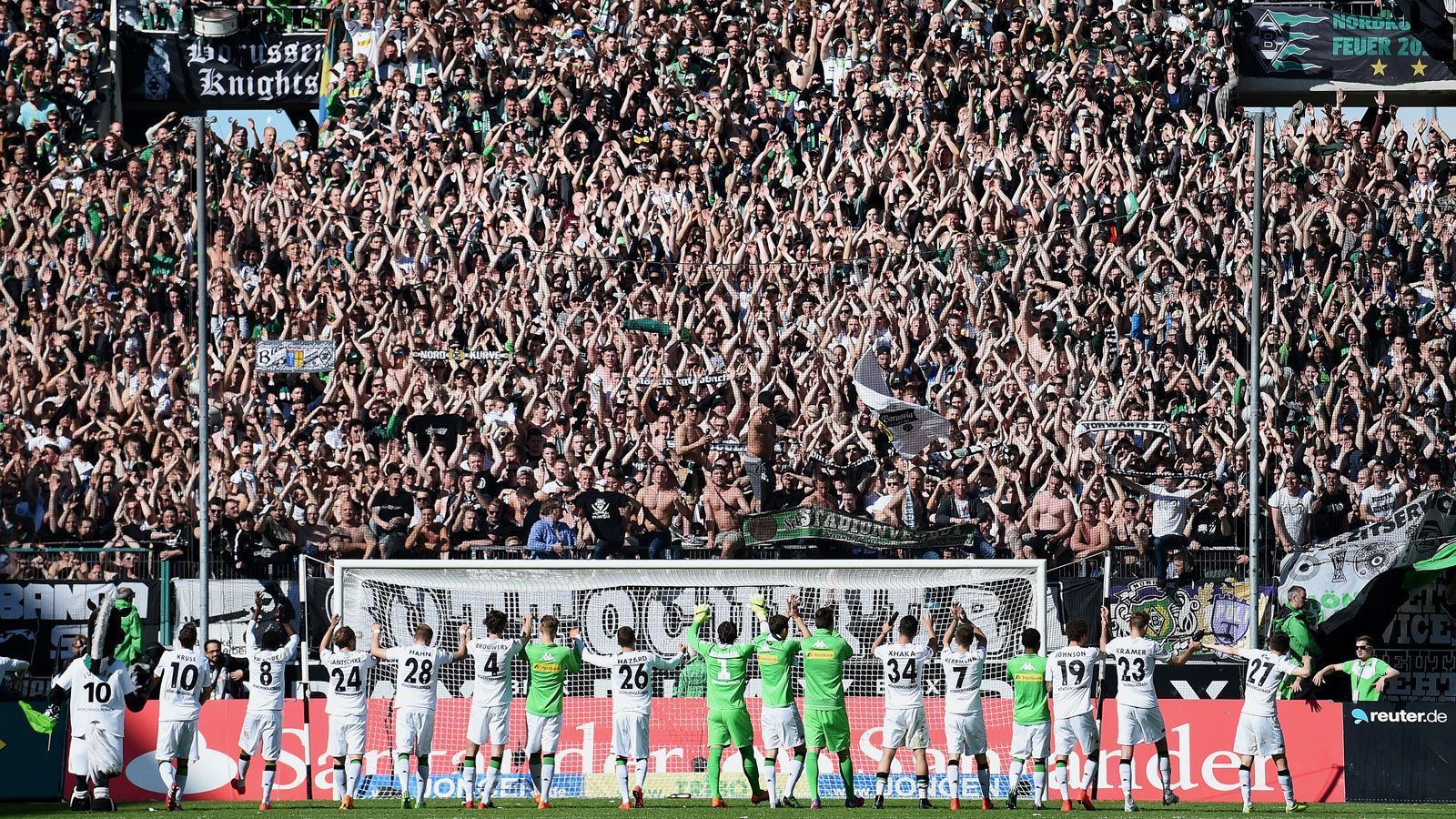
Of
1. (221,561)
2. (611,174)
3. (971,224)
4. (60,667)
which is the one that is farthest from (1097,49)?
(60,667)

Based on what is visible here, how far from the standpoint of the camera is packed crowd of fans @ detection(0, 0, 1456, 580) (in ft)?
63.5

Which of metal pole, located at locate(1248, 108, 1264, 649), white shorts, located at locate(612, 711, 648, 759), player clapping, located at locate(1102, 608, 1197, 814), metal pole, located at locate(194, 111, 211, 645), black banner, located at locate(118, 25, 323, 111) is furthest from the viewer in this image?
black banner, located at locate(118, 25, 323, 111)

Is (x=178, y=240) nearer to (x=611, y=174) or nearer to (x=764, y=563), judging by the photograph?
(x=611, y=174)

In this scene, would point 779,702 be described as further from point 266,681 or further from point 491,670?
point 266,681

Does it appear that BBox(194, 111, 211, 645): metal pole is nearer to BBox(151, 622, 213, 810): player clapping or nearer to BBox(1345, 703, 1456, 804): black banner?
BBox(151, 622, 213, 810): player clapping

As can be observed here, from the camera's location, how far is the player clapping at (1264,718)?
1487 cm

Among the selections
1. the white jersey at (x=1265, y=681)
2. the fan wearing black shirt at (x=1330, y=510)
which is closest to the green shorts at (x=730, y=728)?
the white jersey at (x=1265, y=681)

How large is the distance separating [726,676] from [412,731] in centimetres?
279

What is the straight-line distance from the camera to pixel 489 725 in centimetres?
1561

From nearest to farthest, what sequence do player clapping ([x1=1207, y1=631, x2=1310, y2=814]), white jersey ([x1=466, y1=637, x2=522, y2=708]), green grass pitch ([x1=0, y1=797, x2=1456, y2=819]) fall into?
green grass pitch ([x1=0, y1=797, x2=1456, y2=819]), player clapping ([x1=1207, y1=631, x2=1310, y2=814]), white jersey ([x1=466, y1=637, x2=522, y2=708])

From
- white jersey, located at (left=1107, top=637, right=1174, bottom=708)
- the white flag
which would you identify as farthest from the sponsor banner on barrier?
white jersey, located at (left=1107, top=637, right=1174, bottom=708)

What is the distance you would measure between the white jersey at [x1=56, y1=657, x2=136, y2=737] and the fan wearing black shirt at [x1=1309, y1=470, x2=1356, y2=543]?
12.0 metres

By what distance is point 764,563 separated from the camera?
17.8 m

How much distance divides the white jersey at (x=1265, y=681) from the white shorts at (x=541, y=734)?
5.99 metres
